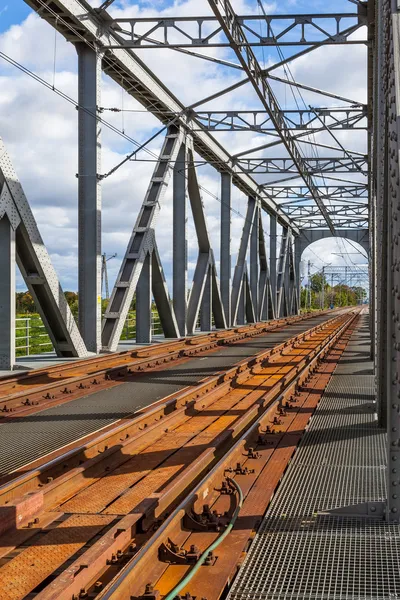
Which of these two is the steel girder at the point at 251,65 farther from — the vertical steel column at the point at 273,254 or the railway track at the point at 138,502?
the vertical steel column at the point at 273,254

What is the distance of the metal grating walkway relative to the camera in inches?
143

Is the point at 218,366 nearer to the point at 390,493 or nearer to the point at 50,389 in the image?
the point at 50,389

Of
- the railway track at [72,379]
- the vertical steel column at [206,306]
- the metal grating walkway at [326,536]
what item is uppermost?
the vertical steel column at [206,306]

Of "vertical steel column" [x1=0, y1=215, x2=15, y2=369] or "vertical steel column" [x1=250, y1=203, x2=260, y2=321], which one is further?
"vertical steel column" [x1=250, y1=203, x2=260, y2=321]

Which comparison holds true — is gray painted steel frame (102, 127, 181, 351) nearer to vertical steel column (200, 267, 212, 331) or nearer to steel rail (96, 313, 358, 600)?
vertical steel column (200, 267, 212, 331)

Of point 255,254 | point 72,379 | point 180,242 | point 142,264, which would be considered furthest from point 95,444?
point 255,254

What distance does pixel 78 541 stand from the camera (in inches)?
175

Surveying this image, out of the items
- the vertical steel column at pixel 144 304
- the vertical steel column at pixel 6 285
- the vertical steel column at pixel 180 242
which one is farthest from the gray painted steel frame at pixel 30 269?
the vertical steel column at pixel 180 242

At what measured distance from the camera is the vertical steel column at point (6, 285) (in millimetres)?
13008

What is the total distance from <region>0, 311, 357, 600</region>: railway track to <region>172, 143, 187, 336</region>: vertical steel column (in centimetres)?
1624

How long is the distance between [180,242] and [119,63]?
761cm

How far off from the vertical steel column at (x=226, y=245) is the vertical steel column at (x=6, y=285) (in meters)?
20.0

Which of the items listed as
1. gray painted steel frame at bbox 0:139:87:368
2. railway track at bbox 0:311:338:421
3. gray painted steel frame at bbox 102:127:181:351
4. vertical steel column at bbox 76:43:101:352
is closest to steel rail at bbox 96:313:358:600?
railway track at bbox 0:311:338:421

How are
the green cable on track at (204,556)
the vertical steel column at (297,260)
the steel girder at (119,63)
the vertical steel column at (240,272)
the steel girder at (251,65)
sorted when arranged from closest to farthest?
the green cable on track at (204,556) < the steel girder at (251,65) < the steel girder at (119,63) < the vertical steel column at (240,272) < the vertical steel column at (297,260)
